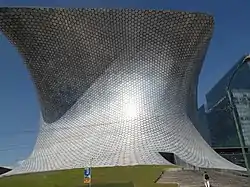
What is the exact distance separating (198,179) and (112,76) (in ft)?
40.3

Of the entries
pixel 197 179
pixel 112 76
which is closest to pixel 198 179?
pixel 197 179

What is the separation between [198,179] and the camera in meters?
19.5

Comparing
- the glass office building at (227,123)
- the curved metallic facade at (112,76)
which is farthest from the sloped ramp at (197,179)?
the glass office building at (227,123)

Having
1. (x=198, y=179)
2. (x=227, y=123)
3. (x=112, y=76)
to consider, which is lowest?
(x=198, y=179)

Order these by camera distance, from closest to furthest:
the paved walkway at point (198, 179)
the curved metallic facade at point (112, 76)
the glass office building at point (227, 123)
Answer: the paved walkway at point (198, 179) < the curved metallic facade at point (112, 76) < the glass office building at point (227, 123)

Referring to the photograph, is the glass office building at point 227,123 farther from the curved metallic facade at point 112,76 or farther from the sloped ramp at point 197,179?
the sloped ramp at point 197,179

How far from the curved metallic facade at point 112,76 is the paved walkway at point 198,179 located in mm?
3797

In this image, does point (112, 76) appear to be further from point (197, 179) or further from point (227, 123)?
point (227, 123)

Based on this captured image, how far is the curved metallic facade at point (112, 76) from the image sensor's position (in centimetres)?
2600

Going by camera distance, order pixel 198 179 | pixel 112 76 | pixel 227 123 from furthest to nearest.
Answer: pixel 227 123 < pixel 112 76 < pixel 198 179

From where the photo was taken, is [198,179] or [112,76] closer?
[198,179]

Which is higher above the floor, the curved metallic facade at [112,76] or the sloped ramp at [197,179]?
the curved metallic facade at [112,76]

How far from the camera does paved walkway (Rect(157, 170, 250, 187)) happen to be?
18.4m

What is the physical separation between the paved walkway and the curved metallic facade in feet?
12.5
